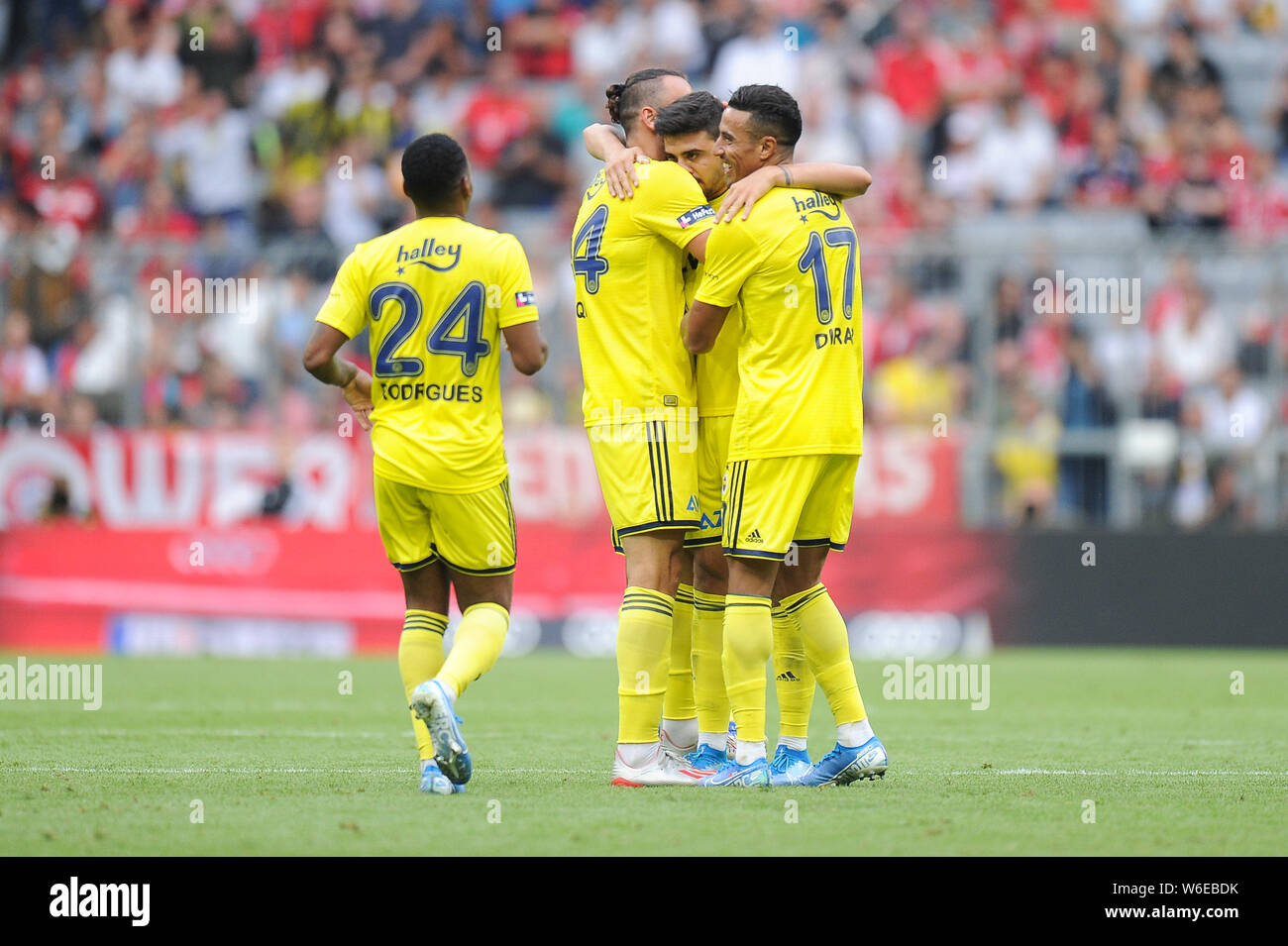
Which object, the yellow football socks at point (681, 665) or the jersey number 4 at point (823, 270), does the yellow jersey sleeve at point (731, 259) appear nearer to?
the jersey number 4 at point (823, 270)

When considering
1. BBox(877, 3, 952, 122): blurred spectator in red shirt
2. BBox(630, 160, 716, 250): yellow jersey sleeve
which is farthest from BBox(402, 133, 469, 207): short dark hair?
BBox(877, 3, 952, 122): blurred spectator in red shirt

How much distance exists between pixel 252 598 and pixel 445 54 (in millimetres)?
7627

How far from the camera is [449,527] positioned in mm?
7355

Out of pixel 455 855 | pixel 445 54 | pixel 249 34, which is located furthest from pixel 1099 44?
pixel 455 855

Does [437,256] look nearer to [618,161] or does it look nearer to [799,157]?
[618,161]

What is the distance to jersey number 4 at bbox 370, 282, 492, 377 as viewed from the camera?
23.8 feet

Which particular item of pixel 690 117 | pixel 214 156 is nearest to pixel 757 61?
pixel 214 156

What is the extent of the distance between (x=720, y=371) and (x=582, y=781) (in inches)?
70.0

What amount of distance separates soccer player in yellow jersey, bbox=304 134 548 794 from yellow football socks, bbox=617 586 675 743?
1.74ft

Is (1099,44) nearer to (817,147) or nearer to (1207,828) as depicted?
(817,147)

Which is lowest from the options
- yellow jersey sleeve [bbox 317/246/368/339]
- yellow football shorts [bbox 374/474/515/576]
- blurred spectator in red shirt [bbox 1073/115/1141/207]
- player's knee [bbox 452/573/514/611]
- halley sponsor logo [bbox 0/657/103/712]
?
halley sponsor logo [bbox 0/657/103/712]

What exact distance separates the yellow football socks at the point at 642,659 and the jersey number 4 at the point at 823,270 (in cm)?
131

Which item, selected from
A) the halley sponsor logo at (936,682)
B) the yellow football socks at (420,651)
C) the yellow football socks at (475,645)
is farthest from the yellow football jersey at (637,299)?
the halley sponsor logo at (936,682)
